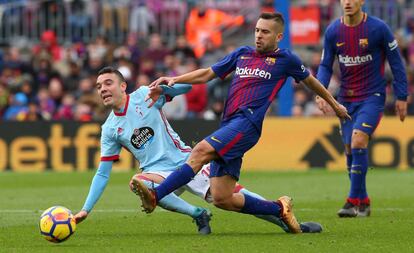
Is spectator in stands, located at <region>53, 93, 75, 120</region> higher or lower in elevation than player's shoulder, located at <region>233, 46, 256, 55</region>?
lower

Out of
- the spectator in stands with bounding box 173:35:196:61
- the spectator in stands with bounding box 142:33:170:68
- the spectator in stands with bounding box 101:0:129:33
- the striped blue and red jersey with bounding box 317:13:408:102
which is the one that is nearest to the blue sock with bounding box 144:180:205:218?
the striped blue and red jersey with bounding box 317:13:408:102

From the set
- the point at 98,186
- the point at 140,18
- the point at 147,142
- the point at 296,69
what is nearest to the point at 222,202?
the point at 147,142

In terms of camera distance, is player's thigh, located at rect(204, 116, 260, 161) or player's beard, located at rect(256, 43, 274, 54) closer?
player's thigh, located at rect(204, 116, 260, 161)

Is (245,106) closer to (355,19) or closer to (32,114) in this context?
(355,19)

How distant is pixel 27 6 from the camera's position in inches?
1069

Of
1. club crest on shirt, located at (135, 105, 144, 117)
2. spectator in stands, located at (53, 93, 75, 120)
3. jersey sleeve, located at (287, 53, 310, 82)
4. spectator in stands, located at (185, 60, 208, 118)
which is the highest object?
jersey sleeve, located at (287, 53, 310, 82)

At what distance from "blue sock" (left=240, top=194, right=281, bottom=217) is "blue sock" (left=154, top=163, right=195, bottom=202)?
645mm

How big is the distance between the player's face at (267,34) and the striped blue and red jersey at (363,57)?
93.3 inches

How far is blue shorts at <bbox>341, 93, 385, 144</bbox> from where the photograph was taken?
12383 millimetres

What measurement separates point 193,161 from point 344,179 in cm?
930

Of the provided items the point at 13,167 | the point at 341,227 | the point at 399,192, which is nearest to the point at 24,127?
the point at 13,167

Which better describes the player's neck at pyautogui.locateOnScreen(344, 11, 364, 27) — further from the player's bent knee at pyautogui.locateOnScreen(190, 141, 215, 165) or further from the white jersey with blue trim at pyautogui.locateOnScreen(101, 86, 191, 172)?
the player's bent knee at pyautogui.locateOnScreen(190, 141, 215, 165)

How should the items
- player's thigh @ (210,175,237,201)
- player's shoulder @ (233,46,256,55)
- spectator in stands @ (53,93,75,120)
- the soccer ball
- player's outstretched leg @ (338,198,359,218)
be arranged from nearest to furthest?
the soccer ball < player's thigh @ (210,175,237,201) < player's shoulder @ (233,46,256,55) < player's outstretched leg @ (338,198,359,218) < spectator in stands @ (53,93,75,120)

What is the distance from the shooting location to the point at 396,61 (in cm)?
1241
